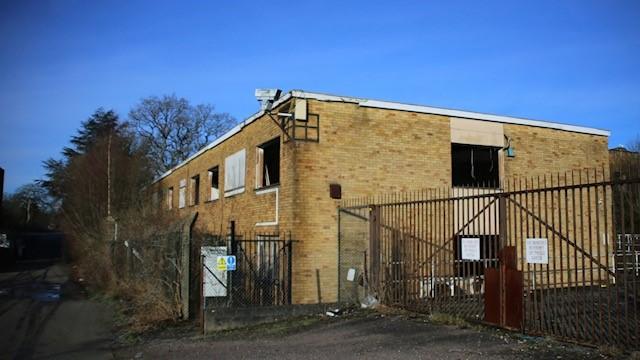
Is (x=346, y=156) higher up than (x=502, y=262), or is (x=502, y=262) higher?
(x=346, y=156)

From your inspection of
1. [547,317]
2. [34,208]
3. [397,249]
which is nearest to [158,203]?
[397,249]

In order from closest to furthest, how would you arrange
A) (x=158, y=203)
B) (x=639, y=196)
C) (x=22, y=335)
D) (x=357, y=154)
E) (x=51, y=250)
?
(x=639, y=196) < (x=22, y=335) < (x=357, y=154) < (x=158, y=203) < (x=51, y=250)

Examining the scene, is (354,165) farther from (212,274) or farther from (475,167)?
(475,167)

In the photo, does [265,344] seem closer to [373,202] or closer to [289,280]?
[289,280]

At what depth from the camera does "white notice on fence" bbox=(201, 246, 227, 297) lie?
13109mm

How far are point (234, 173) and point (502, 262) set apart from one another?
11741 mm

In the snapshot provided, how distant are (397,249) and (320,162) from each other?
10.2ft

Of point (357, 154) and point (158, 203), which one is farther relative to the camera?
point (158, 203)

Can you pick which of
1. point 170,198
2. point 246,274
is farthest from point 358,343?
point 170,198

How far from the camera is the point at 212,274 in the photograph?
42.9 feet

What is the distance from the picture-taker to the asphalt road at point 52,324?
36.3 feet

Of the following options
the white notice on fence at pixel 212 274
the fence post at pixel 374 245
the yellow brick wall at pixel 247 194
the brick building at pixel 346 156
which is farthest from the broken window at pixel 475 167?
the white notice on fence at pixel 212 274

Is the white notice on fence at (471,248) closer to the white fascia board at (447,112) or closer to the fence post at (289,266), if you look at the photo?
the fence post at (289,266)

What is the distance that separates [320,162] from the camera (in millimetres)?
14430
